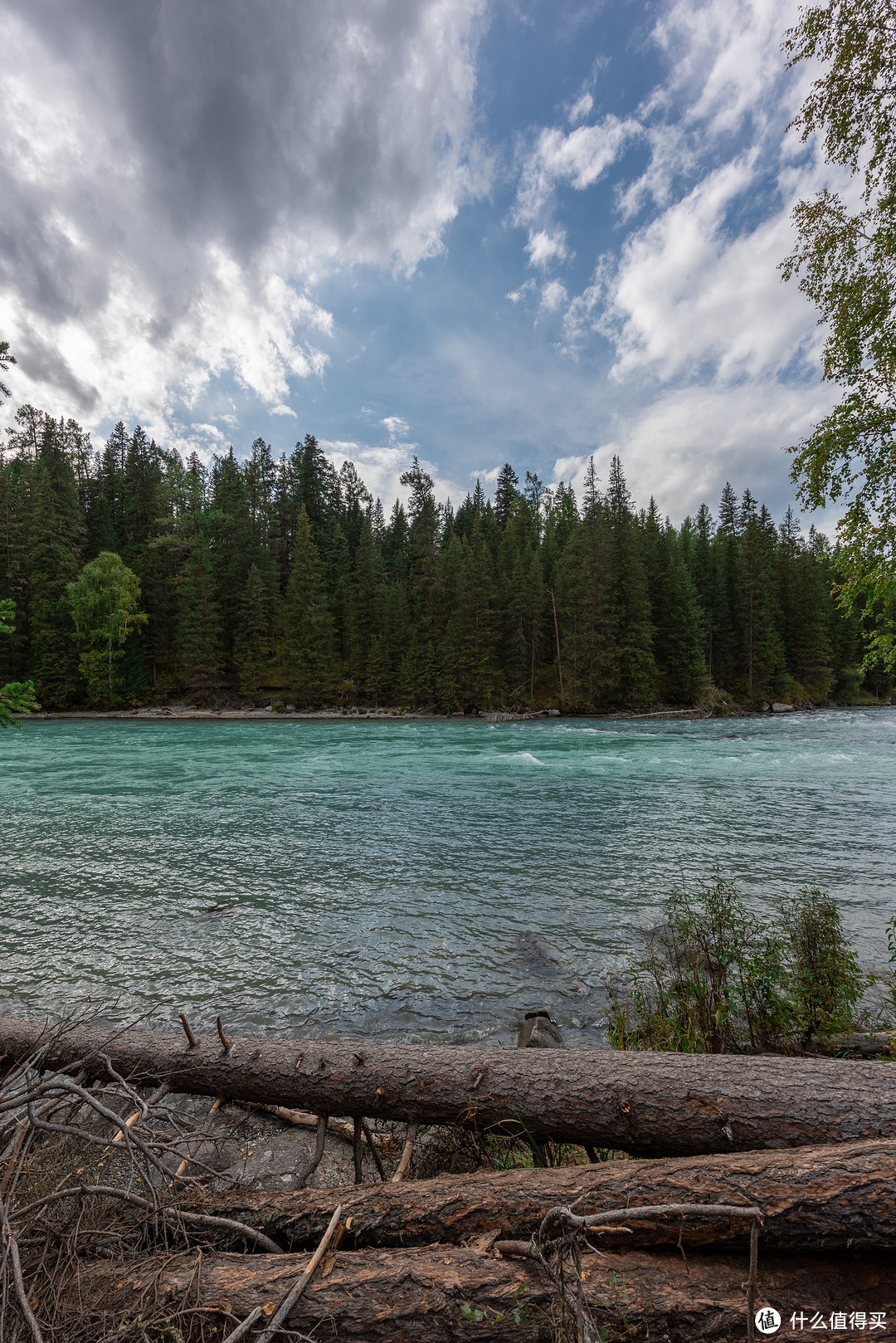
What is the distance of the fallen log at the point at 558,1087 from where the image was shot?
253 cm

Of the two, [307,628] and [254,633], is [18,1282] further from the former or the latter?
[254,633]

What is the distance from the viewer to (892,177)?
7738mm

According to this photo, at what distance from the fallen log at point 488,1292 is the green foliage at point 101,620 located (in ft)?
165

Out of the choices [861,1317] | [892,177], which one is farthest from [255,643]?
[861,1317]

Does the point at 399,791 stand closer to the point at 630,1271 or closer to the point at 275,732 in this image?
the point at 630,1271

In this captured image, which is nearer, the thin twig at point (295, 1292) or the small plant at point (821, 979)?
the thin twig at point (295, 1292)

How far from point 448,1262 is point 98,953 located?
6430mm

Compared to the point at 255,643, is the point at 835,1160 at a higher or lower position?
lower

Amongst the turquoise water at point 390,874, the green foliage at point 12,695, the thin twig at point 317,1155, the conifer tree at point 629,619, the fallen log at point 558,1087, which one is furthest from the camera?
the conifer tree at point 629,619

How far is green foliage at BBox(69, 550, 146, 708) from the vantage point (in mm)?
44406

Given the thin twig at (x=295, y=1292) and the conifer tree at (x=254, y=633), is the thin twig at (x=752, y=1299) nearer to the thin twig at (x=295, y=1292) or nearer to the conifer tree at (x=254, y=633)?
the thin twig at (x=295, y=1292)

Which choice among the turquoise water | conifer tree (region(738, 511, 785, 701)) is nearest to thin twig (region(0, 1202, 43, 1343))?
the turquoise water

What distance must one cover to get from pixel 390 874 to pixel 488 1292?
25.2 feet

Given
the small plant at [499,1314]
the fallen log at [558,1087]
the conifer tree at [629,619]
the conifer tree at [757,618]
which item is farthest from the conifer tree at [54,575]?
the conifer tree at [757,618]
